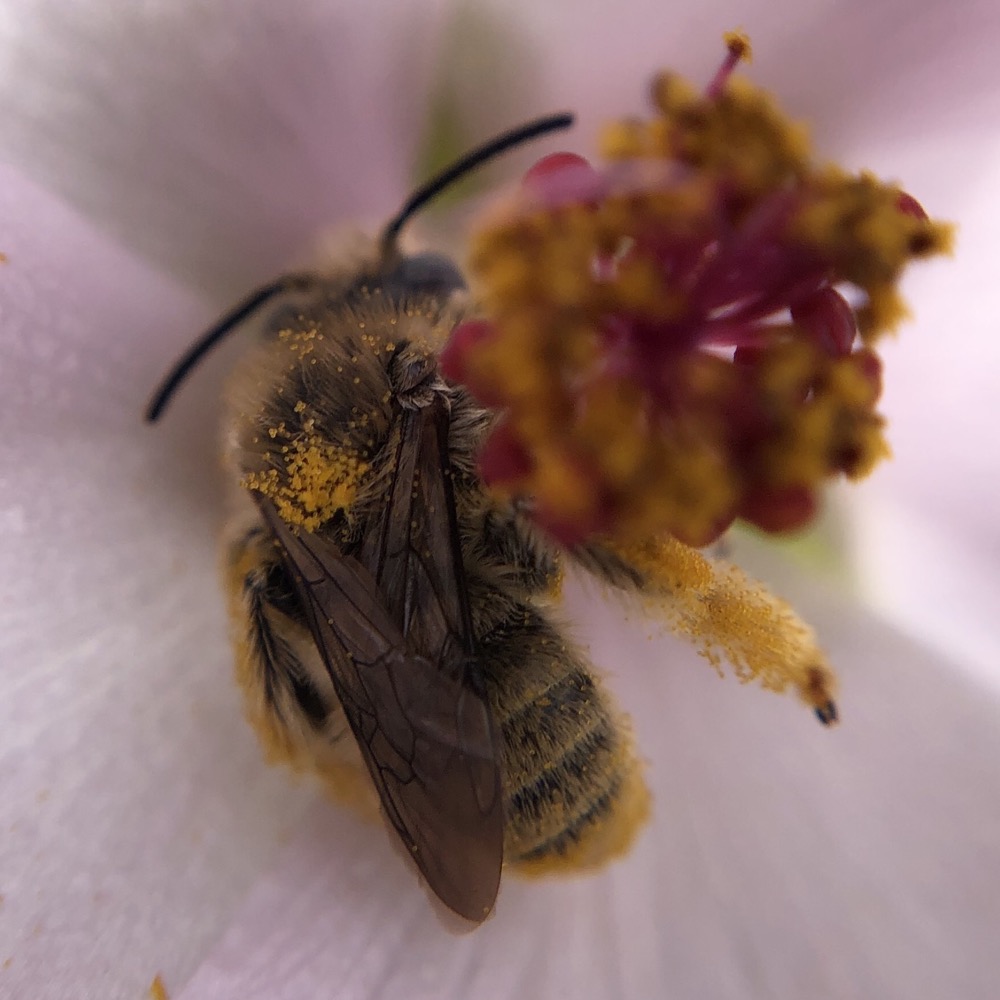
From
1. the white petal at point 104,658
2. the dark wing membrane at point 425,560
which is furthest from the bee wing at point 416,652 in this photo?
the white petal at point 104,658

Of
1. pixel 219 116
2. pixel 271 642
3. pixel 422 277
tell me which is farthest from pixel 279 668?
pixel 219 116

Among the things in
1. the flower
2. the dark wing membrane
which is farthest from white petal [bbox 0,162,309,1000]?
the dark wing membrane

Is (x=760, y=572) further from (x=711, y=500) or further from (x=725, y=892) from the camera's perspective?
(x=711, y=500)

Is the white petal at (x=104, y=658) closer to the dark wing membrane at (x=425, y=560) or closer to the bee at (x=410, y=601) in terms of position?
the bee at (x=410, y=601)

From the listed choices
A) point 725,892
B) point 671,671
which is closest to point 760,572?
point 671,671

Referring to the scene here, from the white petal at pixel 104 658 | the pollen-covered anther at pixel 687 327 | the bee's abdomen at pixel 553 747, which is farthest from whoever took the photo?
the white petal at pixel 104 658

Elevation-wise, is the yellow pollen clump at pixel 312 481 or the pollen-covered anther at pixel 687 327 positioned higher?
the pollen-covered anther at pixel 687 327

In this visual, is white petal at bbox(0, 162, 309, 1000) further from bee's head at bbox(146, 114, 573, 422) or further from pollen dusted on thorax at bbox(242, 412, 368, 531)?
pollen dusted on thorax at bbox(242, 412, 368, 531)

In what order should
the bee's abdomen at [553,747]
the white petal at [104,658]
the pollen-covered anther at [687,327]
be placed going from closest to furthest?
the pollen-covered anther at [687,327], the bee's abdomen at [553,747], the white petal at [104,658]
